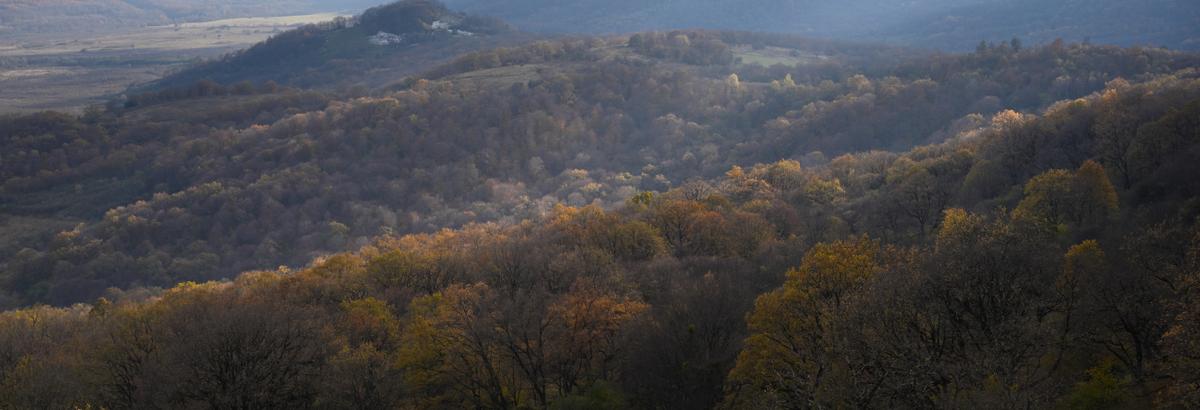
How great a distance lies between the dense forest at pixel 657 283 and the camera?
27.7 meters

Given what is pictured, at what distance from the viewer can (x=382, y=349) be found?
4122 cm

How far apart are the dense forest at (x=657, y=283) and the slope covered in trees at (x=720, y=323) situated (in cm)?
16

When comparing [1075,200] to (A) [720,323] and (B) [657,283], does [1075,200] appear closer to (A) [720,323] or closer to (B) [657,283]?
(B) [657,283]

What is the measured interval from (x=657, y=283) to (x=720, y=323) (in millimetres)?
9692

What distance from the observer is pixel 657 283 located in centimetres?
4581

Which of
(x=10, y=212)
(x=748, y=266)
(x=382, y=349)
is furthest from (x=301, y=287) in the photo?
(x=10, y=212)

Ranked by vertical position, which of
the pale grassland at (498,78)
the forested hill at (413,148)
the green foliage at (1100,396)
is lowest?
the forested hill at (413,148)

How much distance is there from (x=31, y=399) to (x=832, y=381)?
32.0 metres

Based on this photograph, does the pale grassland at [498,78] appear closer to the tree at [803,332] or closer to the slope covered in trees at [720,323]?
the slope covered in trees at [720,323]

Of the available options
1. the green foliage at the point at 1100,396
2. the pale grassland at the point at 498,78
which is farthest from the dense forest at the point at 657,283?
the pale grassland at the point at 498,78

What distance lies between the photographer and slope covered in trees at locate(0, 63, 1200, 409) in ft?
86.3

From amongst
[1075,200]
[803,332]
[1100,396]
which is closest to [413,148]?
[1075,200]

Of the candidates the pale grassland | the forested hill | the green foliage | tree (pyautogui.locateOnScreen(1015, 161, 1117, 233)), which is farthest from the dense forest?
the pale grassland

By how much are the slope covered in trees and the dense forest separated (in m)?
0.16
